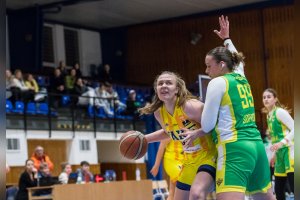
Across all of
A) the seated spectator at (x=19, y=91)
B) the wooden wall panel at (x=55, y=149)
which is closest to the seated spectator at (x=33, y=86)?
the seated spectator at (x=19, y=91)

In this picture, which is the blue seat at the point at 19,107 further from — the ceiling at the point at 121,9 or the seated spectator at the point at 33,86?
the ceiling at the point at 121,9

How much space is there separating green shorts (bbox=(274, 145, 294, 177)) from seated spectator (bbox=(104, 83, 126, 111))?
39.7 ft

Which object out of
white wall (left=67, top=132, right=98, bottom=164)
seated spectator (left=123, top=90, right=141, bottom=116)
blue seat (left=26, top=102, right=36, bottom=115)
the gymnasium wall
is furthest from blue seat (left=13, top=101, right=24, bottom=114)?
the gymnasium wall

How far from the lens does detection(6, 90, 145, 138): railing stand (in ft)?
54.5

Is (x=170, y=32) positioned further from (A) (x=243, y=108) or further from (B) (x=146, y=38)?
A: (A) (x=243, y=108)

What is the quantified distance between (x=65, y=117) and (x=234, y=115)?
14.3m

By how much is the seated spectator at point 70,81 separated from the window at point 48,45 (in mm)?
3763

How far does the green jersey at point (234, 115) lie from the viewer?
4.37 m

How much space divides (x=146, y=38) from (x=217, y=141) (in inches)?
857

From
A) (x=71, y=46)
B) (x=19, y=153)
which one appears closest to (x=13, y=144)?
(x=19, y=153)

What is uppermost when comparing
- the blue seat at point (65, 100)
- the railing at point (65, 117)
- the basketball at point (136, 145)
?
the blue seat at point (65, 100)

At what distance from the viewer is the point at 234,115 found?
14.4 ft

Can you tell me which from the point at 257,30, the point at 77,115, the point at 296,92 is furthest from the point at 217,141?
the point at 257,30

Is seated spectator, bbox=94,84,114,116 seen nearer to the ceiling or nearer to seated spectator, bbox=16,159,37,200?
the ceiling
